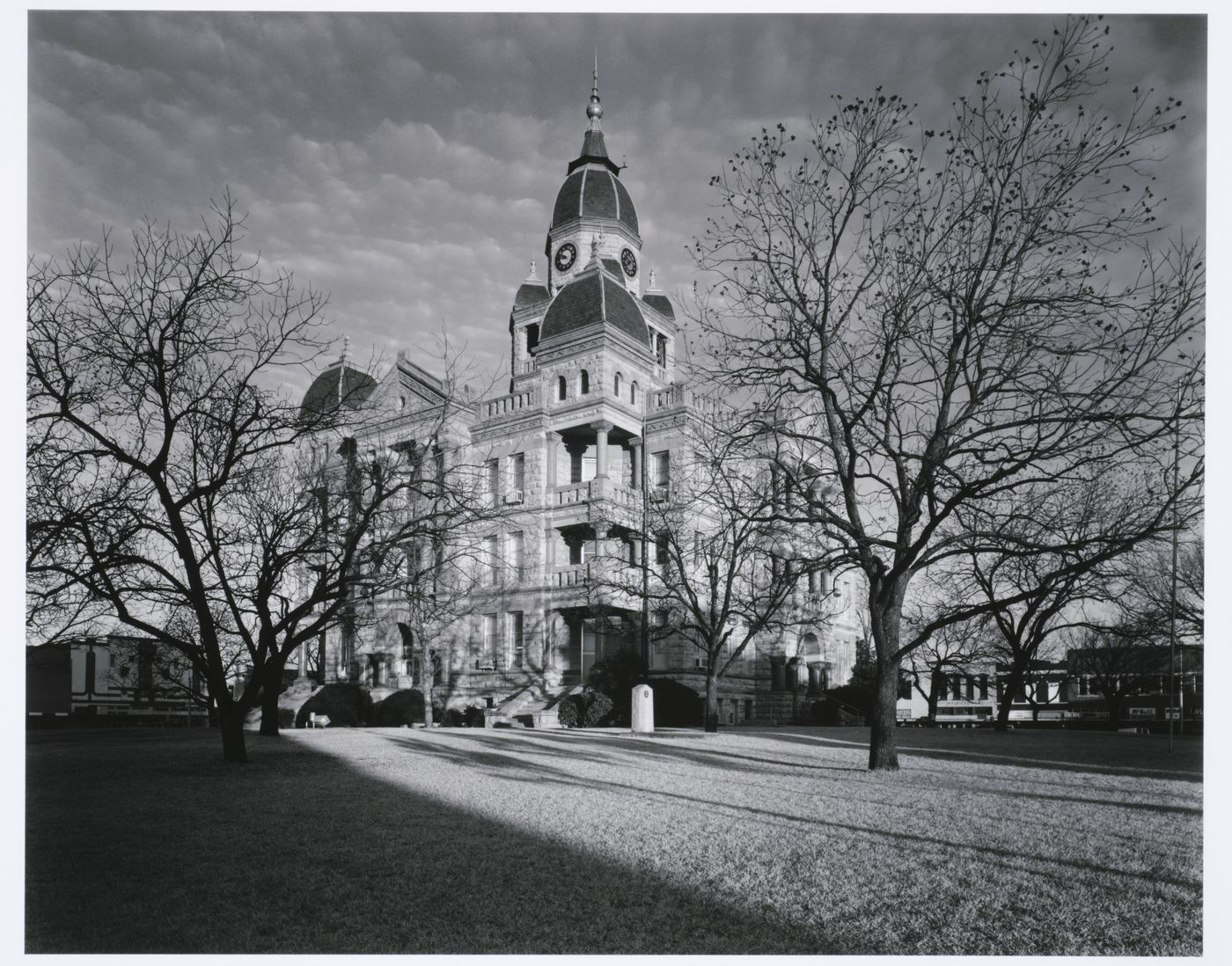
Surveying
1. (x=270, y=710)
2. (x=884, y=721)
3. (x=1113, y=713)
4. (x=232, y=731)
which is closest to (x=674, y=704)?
(x=270, y=710)

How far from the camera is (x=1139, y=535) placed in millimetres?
7730

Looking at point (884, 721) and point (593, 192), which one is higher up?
point (593, 192)

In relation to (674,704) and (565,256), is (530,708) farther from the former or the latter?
(565,256)

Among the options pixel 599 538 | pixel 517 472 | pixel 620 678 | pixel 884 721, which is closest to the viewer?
pixel 884 721

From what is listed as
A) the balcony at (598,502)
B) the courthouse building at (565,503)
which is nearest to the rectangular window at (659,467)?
the courthouse building at (565,503)

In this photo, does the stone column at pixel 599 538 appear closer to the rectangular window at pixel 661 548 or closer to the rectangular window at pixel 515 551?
the rectangular window at pixel 661 548

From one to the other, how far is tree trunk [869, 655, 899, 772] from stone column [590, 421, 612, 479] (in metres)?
17.1

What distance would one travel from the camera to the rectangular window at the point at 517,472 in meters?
28.7

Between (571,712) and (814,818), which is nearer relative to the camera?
(814,818)

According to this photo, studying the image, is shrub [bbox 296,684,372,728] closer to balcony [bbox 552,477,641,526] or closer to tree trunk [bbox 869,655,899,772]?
balcony [bbox 552,477,641,526]

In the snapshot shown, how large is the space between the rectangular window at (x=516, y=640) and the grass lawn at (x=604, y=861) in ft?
58.7

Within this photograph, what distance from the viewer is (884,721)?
10367 millimetres

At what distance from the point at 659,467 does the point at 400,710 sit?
10.5 metres

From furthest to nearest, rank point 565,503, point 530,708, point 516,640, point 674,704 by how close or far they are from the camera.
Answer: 1. point 516,640
2. point 565,503
3. point 530,708
4. point 674,704
